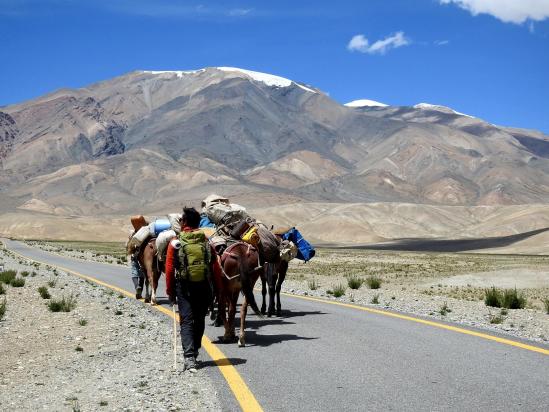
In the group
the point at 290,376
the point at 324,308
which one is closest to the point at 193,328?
Answer: the point at 290,376

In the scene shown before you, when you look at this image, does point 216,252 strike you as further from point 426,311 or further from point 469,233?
point 469,233

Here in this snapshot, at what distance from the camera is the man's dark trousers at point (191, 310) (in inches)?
361

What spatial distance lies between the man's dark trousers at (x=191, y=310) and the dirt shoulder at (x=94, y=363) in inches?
15.1

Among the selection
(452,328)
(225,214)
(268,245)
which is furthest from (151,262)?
(452,328)

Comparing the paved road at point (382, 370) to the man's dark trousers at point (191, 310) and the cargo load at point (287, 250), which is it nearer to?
the man's dark trousers at point (191, 310)

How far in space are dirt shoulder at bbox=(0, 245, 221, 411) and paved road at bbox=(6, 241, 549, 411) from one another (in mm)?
642

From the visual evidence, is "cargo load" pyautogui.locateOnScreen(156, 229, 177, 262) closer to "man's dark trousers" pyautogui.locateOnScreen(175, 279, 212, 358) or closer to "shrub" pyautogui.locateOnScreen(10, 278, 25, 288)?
"man's dark trousers" pyautogui.locateOnScreen(175, 279, 212, 358)

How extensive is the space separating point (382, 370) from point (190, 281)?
2.80m

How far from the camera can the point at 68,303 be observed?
1670 cm

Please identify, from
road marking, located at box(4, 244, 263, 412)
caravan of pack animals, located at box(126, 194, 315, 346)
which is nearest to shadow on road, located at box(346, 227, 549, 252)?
caravan of pack animals, located at box(126, 194, 315, 346)

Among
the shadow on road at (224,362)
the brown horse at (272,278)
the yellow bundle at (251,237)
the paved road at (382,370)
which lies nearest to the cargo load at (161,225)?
the brown horse at (272,278)

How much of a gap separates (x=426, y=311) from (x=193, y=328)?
913cm

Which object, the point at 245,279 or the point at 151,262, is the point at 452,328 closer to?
the point at 245,279

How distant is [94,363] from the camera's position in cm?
1005
